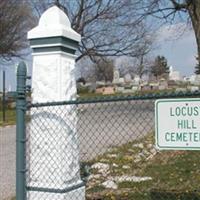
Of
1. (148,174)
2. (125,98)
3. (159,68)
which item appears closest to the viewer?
(125,98)

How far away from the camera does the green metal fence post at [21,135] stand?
5.06 meters

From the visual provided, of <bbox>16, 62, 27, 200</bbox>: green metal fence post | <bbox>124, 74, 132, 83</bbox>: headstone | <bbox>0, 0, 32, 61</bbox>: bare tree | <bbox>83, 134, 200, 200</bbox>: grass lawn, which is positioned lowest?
<bbox>83, 134, 200, 200</bbox>: grass lawn

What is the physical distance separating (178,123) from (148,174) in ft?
12.5

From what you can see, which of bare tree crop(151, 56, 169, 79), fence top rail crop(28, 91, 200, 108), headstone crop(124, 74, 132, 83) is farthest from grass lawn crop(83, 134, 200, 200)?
bare tree crop(151, 56, 169, 79)

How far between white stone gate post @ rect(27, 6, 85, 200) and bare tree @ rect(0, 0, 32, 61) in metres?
24.9

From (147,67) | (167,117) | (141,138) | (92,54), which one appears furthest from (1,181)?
(147,67)

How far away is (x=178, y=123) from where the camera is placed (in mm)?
4281

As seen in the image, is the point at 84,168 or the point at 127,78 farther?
the point at 127,78

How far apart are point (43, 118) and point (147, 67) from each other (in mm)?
63834

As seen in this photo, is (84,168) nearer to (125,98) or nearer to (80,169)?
(80,169)

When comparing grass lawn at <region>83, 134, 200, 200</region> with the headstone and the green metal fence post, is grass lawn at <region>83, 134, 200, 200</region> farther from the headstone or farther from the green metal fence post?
the headstone

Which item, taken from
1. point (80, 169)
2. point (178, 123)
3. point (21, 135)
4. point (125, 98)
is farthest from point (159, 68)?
point (178, 123)

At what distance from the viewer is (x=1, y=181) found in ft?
27.6

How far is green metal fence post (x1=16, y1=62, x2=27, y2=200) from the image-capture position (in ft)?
16.6
